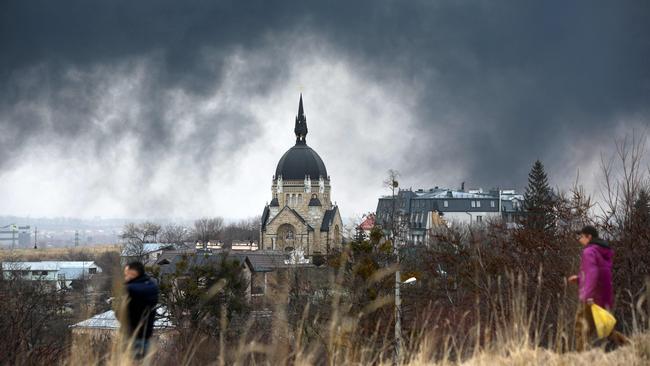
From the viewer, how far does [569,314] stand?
367 inches

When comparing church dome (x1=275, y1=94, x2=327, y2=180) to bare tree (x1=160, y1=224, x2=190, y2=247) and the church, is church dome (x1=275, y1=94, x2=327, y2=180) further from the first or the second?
bare tree (x1=160, y1=224, x2=190, y2=247)

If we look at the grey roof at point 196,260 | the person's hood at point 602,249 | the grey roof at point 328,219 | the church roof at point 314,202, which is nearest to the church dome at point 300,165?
the church roof at point 314,202

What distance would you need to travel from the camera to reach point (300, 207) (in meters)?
92.8

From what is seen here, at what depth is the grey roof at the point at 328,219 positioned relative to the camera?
3585 inches

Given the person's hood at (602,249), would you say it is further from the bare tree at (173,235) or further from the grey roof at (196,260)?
the bare tree at (173,235)

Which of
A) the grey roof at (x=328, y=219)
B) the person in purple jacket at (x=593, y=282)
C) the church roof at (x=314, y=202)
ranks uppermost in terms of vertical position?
the church roof at (x=314, y=202)

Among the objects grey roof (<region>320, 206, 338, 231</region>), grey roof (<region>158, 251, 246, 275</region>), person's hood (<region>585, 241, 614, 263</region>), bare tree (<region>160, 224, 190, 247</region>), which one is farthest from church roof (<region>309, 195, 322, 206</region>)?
person's hood (<region>585, 241, 614, 263</region>)

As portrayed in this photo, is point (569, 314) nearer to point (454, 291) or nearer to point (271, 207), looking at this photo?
point (454, 291)

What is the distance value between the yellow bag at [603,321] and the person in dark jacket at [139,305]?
159 inches

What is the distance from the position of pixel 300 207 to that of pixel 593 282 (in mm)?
86092

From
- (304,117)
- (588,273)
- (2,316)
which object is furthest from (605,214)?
(304,117)

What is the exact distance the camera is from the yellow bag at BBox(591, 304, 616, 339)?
263 inches

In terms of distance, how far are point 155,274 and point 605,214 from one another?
21.4 meters

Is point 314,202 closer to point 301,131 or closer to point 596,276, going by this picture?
point 301,131
